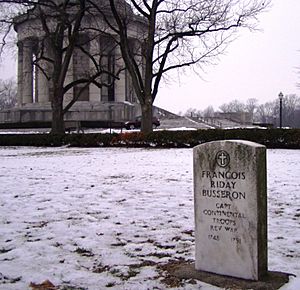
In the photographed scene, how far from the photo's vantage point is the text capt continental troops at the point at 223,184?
475 centimetres

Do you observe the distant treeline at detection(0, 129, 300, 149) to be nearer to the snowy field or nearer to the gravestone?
the snowy field

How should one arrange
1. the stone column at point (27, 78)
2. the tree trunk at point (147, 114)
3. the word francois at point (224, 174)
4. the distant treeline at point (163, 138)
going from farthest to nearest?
the stone column at point (27, 78) < the tree trunk at point (147, 114) < the distant treeline at point (163, 138) < the word francois at point (224, 174)

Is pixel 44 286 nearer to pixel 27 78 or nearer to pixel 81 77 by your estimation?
pixel 81 77

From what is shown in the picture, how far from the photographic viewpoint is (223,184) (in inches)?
191

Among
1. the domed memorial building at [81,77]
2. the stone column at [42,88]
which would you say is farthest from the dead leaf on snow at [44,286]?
the stone column at [42,88]

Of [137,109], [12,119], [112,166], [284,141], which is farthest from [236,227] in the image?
[12,119]

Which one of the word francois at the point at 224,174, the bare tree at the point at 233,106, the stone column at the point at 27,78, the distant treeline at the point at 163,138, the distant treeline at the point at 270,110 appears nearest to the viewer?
the word francois at the point at 224,174

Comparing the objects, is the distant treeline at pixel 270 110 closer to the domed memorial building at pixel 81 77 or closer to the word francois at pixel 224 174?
the domed memorial building at pixel 81 77

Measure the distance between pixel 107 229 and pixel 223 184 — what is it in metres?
2.71

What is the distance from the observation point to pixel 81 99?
195ft

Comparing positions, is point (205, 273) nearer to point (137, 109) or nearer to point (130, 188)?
point (130, 188)

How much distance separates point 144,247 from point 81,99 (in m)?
54.8

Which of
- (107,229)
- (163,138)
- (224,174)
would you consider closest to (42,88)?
(163,138)

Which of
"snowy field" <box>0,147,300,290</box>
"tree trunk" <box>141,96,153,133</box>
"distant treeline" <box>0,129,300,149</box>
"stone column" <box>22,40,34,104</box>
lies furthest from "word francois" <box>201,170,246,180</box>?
"stone column" <box>22,40,34,104</box>
